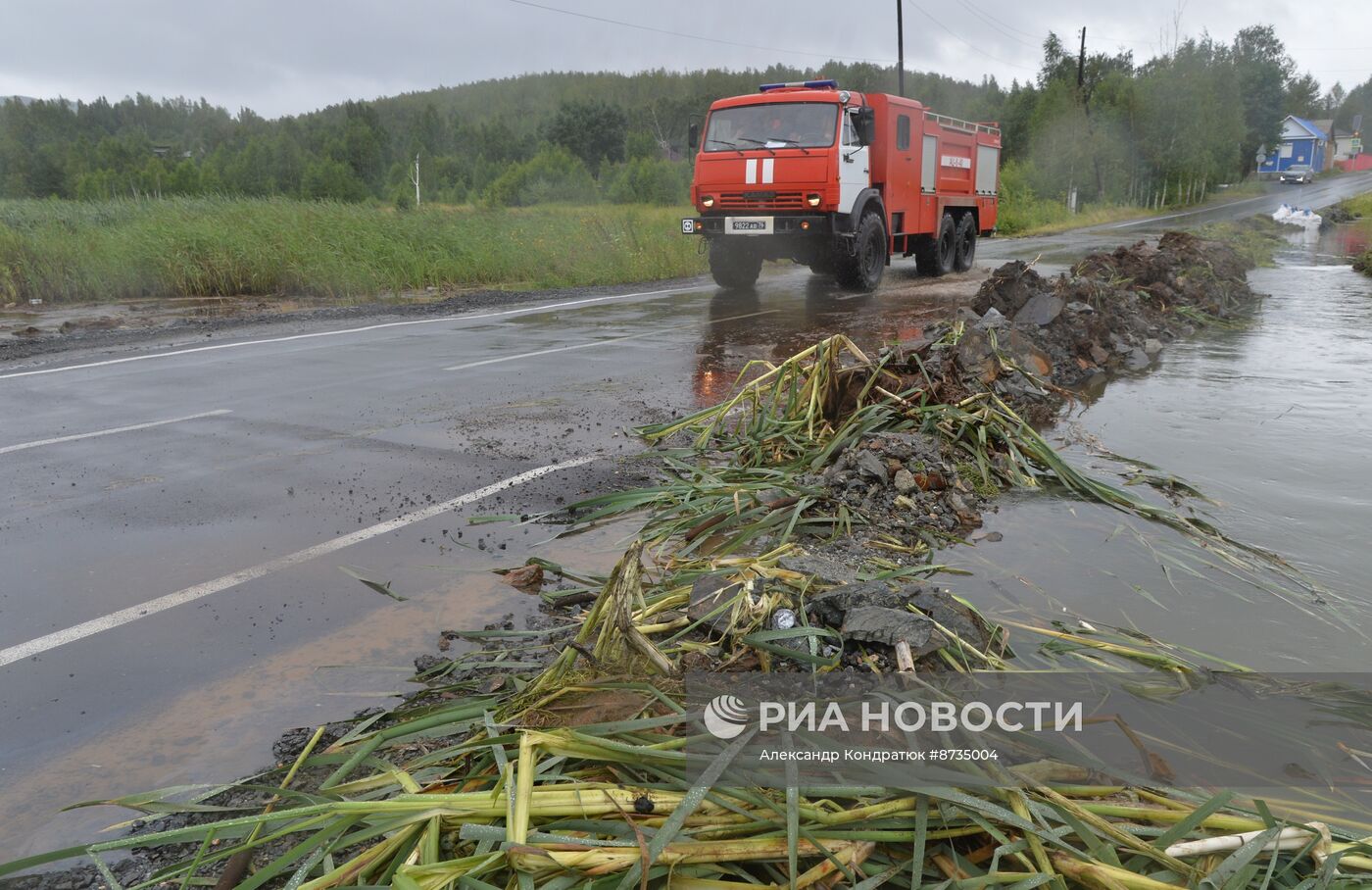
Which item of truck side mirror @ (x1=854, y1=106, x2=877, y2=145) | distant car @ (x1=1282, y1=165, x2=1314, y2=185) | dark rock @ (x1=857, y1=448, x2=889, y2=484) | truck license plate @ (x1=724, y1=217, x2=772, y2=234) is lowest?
dark rock @ (x1=857, y1=448, x2=889, y2=484)

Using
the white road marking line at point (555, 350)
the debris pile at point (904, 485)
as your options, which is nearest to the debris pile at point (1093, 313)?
the debris pile at point (904, 485)

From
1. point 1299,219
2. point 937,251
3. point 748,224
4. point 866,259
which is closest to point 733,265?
point 748,224

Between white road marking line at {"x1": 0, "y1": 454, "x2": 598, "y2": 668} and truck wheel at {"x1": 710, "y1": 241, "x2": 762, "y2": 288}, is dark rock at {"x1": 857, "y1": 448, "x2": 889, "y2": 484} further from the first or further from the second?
truck wheel at {"x1": 710, "y1": 241, "x2": 762, "y2": 288}

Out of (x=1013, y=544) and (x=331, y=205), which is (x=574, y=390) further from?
(x=331, y=205)

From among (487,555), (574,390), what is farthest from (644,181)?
(487,555)

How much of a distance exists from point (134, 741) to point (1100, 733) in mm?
2840

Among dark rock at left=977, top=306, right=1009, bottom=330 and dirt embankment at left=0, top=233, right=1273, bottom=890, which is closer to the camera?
dirt embankment at left=0, top=233, right=1273, bottom=890

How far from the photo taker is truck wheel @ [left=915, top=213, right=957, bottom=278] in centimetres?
1811

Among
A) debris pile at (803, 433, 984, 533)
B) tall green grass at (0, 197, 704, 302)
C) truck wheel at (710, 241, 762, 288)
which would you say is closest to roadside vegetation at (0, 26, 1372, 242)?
tall green grass at (0, 197, 704, 302)

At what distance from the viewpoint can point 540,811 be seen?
2.11 m

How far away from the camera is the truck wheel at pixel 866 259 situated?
14898mm

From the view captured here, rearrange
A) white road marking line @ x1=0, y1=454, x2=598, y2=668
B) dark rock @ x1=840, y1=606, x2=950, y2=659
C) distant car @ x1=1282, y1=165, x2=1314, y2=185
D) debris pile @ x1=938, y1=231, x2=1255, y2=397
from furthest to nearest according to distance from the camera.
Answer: distant car @ x1=1282, y1=165, x2=1314, y2=185 → debris pile @ x1=938, y1=231, x2=1255, y2=397 → white road marking line @ x1=0, y1=454, x2=598, y2=668 → dark rock @ x1=840, y1=606, x2=950, y2=659

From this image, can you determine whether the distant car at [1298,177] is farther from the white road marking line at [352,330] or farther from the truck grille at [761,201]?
the white road marking line at [352,330]

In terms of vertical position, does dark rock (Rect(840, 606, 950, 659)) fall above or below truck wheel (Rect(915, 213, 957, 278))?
below
